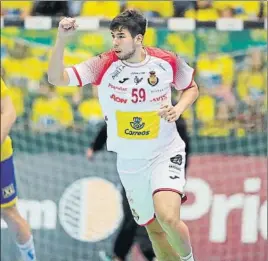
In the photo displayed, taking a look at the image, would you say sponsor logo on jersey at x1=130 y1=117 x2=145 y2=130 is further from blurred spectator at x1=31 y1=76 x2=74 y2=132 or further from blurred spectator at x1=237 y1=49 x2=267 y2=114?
blurred spectator at x1=237 y1=49 x2=267 y2=114

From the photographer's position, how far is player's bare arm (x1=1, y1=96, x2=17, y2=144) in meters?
5.53

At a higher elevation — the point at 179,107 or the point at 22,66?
the point at 179,107

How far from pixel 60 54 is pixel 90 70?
1.24 ft

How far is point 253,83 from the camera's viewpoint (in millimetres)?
8945

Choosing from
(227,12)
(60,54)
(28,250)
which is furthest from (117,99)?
(227,12)

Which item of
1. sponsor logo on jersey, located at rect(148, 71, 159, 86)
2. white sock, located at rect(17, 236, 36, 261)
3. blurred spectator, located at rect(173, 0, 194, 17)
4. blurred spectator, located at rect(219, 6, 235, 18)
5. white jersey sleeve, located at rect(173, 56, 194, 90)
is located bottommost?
white sock, located at rect(17, 236, 36, 261)

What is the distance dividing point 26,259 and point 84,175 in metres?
2.60

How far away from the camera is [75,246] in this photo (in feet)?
28.4

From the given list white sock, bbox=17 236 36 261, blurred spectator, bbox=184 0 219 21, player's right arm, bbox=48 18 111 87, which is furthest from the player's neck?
blurred spectator, bbox=184 0 219 21

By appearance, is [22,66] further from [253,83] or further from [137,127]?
[137,127]

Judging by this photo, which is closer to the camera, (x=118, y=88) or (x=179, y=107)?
(x=179, y=107)

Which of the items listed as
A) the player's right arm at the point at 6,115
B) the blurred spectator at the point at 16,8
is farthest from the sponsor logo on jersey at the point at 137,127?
the blurred spectator at the point at 16,8

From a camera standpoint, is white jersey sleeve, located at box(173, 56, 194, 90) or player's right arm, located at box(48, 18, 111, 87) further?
white jersey sleeve, located at box(173, 56, 194, 90)

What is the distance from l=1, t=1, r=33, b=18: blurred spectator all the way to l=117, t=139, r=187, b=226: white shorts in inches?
154
